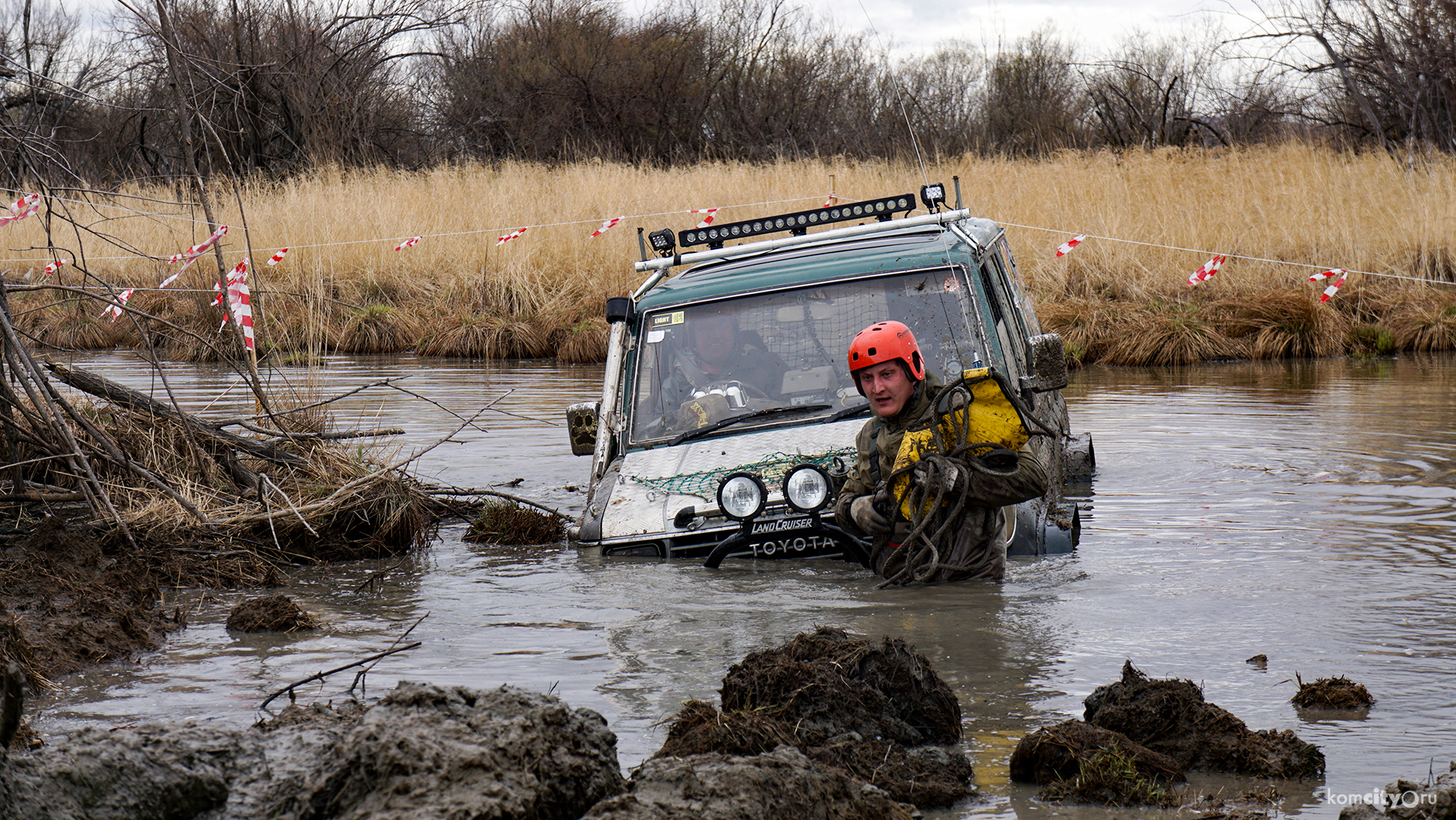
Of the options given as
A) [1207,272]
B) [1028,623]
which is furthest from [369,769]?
[1207,272]

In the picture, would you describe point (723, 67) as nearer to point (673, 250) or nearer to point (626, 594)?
point (673, 250)

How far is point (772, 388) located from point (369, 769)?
4.05 m

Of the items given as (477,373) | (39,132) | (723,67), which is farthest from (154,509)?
(723,67)

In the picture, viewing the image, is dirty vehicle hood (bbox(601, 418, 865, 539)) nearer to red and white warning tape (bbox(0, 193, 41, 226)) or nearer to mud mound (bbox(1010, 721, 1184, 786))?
mud mound (bbox(1010, 721, 1184, 786))

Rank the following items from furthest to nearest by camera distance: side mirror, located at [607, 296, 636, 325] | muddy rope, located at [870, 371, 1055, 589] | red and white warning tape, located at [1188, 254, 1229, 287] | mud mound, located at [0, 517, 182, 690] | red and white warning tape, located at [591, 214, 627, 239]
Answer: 1. red and white warning tape, located at [591, 214, 627, 239]
2. red and white warning tape, located at [1188, 254, 1229, 287]
3. side mirror, located at [607, 296, 636, 325]
4. muddy rope, located at [870, 371, 1055, 589]
5. mud mound, located at [0, 517, 182, 690]

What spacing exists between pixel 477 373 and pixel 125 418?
9071mm

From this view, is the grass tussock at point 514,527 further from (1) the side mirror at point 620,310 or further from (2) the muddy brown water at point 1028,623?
(1) the side mirror at point 620,310

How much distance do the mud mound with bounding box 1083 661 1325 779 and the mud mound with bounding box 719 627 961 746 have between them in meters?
0.47

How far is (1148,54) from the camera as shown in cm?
3681

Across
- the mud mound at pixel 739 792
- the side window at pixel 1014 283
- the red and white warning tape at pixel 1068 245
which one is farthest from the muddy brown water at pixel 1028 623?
the red and white warning tape at pixel 1068 245

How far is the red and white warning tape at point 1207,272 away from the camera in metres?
18.2

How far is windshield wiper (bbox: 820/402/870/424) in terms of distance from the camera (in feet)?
21.7

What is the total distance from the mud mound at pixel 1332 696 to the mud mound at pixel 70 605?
13.9 feet
